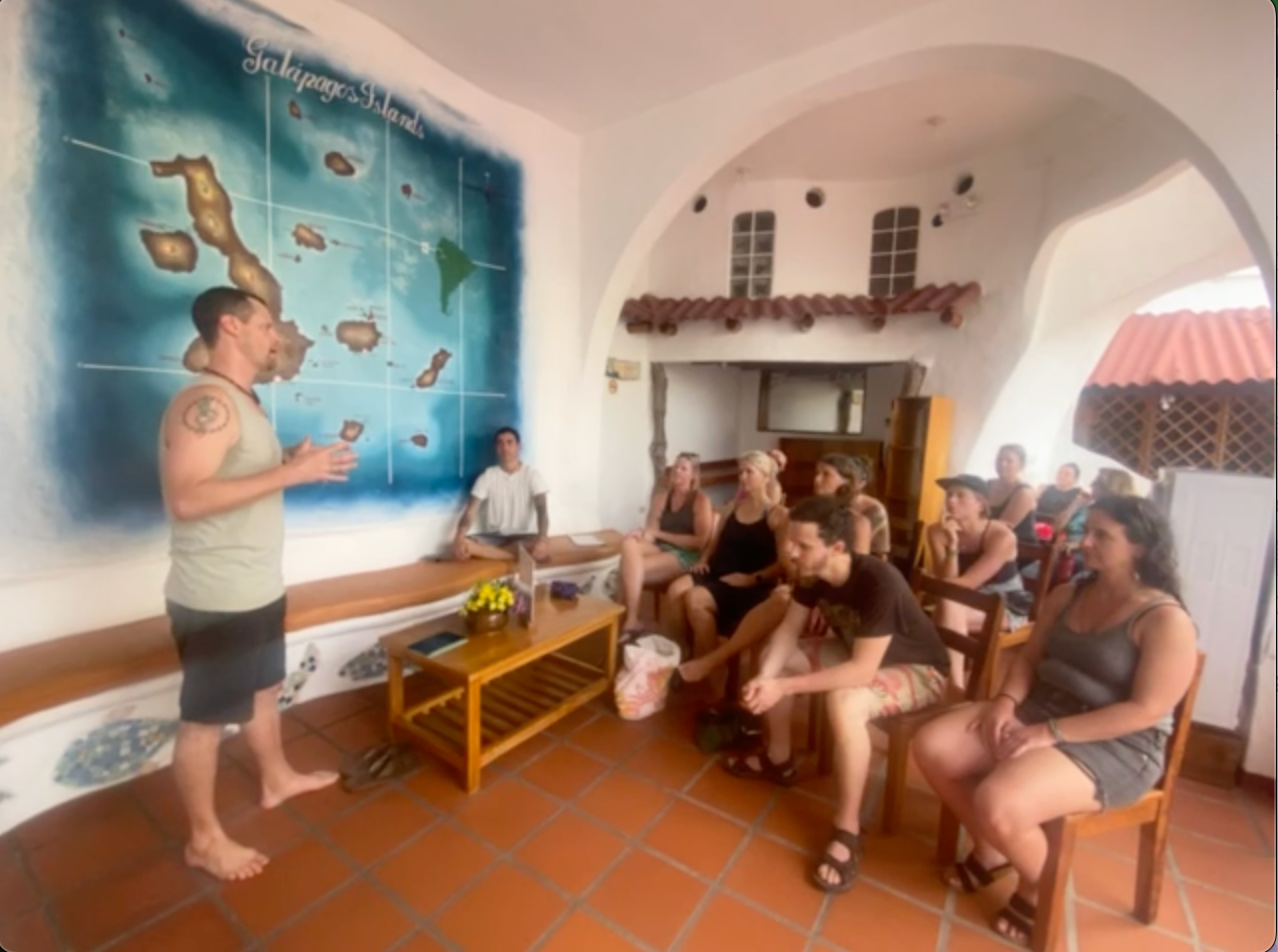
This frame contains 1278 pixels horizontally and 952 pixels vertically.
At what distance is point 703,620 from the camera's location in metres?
2.52

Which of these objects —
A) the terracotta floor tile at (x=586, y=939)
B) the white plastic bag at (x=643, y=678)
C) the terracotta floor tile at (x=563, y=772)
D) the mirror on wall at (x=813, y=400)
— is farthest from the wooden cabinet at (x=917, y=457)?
the terracotta floor tile at (x=586, y=939)

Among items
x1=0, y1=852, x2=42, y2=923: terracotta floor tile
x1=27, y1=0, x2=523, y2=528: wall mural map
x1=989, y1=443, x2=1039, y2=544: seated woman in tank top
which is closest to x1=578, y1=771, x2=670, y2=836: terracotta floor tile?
x1=0, y1=852, x2=42, y2=923: terracotta floor tile

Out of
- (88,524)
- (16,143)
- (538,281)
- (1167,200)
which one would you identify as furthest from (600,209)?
(1167,200)

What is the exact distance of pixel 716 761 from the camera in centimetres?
208

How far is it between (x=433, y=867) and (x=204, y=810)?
651mm

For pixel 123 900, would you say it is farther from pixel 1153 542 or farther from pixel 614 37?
pixel 614 37

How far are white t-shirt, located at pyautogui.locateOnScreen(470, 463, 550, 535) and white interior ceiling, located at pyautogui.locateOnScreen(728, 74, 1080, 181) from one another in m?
2.92

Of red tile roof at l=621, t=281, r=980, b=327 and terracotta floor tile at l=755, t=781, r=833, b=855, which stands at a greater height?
red tile roof at l=621, t=281, r=980, b=327

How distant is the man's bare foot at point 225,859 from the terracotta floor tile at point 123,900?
0.04 meters

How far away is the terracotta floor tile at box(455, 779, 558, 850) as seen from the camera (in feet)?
5.54

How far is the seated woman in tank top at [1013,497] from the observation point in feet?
9.95

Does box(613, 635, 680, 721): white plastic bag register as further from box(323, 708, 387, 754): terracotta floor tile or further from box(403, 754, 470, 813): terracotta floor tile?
box(323, 708, 387, 754): terracotta floor tile

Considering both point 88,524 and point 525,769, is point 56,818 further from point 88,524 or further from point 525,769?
point 525,769

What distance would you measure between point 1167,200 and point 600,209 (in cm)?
373
